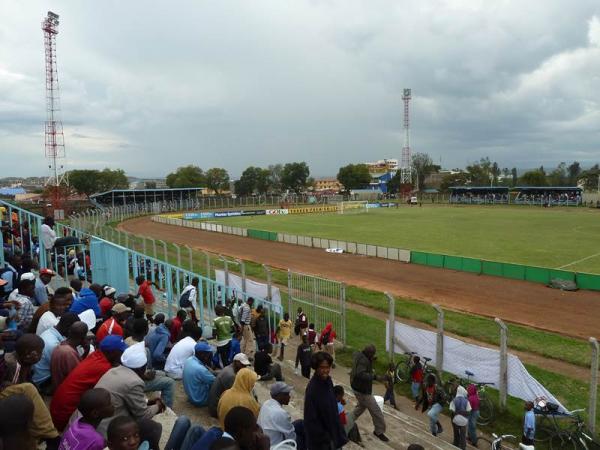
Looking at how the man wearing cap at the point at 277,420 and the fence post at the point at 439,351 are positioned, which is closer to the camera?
the man wearing cap at the point at 277,420

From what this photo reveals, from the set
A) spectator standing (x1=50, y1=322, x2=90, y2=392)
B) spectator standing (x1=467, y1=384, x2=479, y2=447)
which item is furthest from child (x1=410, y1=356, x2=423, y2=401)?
spectator standing (x1=50, y1=322, x2=90, y2=392)

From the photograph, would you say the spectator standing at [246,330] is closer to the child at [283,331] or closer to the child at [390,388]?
the child at [283,331]

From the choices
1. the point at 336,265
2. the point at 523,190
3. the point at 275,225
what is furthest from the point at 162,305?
the point at 523,190

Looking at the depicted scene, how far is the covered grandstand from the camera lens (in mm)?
A: 87125

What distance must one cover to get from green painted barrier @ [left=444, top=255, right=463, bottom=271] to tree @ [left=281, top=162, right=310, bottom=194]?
126401 millimetres

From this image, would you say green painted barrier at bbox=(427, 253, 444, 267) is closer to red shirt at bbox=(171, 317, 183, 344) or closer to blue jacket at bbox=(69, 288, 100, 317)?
red shirt at bbox=(171, 317, 183, 344)

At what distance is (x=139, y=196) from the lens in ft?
303

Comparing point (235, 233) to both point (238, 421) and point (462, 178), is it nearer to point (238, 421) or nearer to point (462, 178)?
point (238, 421)

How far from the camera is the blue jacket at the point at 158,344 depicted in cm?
805

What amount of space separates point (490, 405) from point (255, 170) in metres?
147

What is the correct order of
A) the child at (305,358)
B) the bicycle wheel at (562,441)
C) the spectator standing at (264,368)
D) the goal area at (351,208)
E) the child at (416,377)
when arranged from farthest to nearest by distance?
the goal area at (351,208) < the child at (416,377) < the child at (305,358) < the bicycle wheel at (562,441) < the spectator standing at (264,368)

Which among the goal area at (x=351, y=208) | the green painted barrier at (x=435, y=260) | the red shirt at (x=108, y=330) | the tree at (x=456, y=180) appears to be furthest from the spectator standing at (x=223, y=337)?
the tree at (x=456, y=180)

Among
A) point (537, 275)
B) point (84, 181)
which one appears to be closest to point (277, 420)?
point (537, 275)

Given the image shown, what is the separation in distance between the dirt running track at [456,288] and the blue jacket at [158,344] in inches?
632
